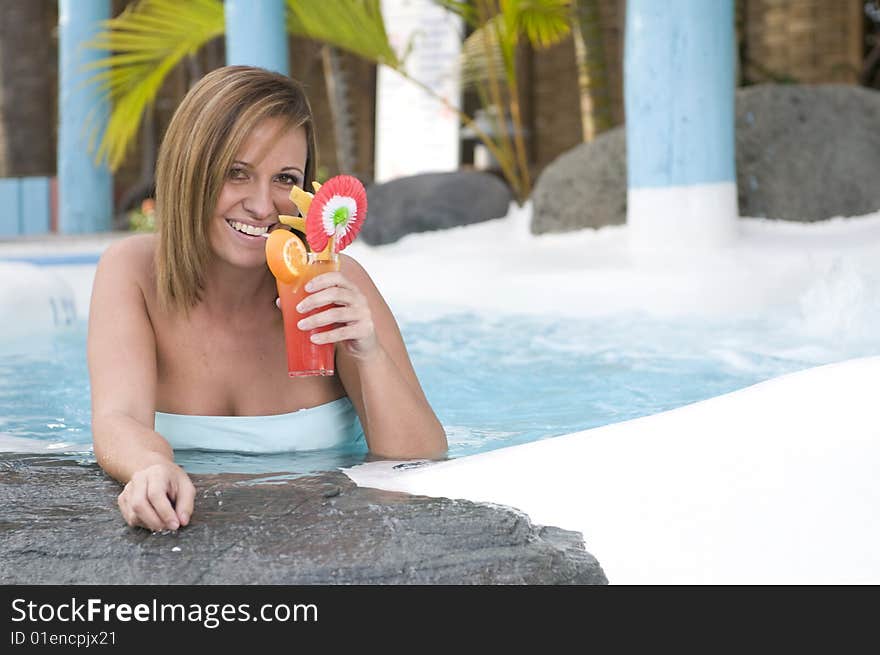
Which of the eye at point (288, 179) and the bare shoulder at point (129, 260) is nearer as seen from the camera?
the eye at point (288, 179)

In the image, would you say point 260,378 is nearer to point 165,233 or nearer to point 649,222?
point 165,233

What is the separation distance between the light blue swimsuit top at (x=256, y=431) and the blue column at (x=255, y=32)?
5.10 meters

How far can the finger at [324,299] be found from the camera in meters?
1.73

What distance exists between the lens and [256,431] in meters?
2.28

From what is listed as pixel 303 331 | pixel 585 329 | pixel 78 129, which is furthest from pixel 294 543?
pixel 78 129

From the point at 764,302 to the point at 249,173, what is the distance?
322cm

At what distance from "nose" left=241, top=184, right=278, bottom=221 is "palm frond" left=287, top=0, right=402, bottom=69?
5.23 m

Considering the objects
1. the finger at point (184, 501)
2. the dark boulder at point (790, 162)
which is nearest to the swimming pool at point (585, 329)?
the dark boulder at point (790, 162)

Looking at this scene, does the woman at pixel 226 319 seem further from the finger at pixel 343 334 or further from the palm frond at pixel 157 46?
the palm frond at pixel 157 46

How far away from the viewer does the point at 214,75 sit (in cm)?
200

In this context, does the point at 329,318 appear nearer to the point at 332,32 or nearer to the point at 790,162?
the point at 790,162

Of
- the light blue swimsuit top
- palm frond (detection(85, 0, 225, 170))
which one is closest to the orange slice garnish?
the light blue swimsuit top

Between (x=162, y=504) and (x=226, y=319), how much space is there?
0.78m
